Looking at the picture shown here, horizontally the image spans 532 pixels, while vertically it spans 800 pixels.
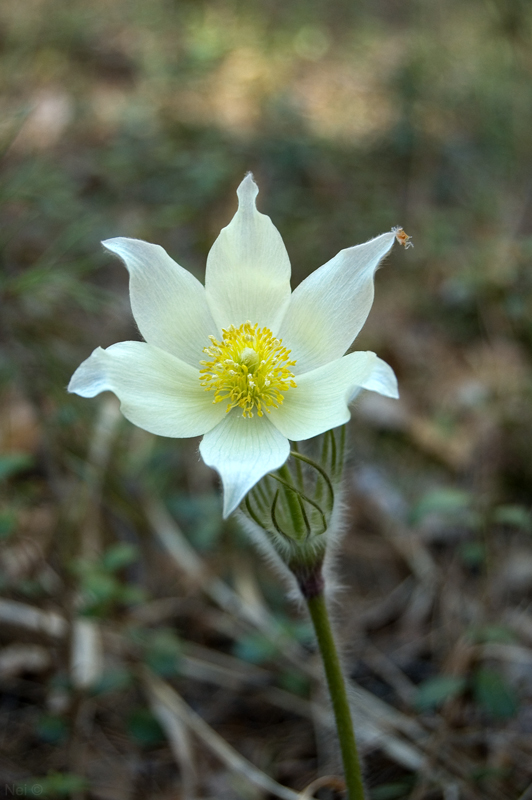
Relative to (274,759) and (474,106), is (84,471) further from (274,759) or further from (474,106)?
(474,106)

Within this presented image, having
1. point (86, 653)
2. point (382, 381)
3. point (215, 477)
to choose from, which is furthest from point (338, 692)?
point (215, 477)

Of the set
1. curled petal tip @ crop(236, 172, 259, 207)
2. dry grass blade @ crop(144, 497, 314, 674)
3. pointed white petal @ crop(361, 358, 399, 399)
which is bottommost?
dry grass blade @ crop(144, 497, 314, 674)

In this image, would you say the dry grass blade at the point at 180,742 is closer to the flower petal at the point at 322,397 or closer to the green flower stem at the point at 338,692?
the green flower stem at the point at 338,692

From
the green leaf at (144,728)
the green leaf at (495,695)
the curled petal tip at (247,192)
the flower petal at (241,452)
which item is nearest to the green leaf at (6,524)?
the green leaf at (144,728)

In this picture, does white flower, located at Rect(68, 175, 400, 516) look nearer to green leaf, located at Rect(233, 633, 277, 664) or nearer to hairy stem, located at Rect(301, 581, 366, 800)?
hairy stem, located at Rect(301, 581, 366, 800)

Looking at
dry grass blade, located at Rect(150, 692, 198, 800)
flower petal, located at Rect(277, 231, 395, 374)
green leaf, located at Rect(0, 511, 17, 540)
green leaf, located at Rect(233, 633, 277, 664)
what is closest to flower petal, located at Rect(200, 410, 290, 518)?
flower petal, located at Rect(277, 231, 395, 374)

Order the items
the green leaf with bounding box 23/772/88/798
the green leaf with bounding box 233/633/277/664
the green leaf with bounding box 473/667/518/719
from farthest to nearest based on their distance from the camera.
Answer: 1. the green leaf with bounding box 233/633/277/664
2. the green leaf with bounding box 473/667/518/719
3. the green leaf with bounding box 23/772/88/798

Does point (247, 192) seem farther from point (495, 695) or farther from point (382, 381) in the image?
point (495, 695)
